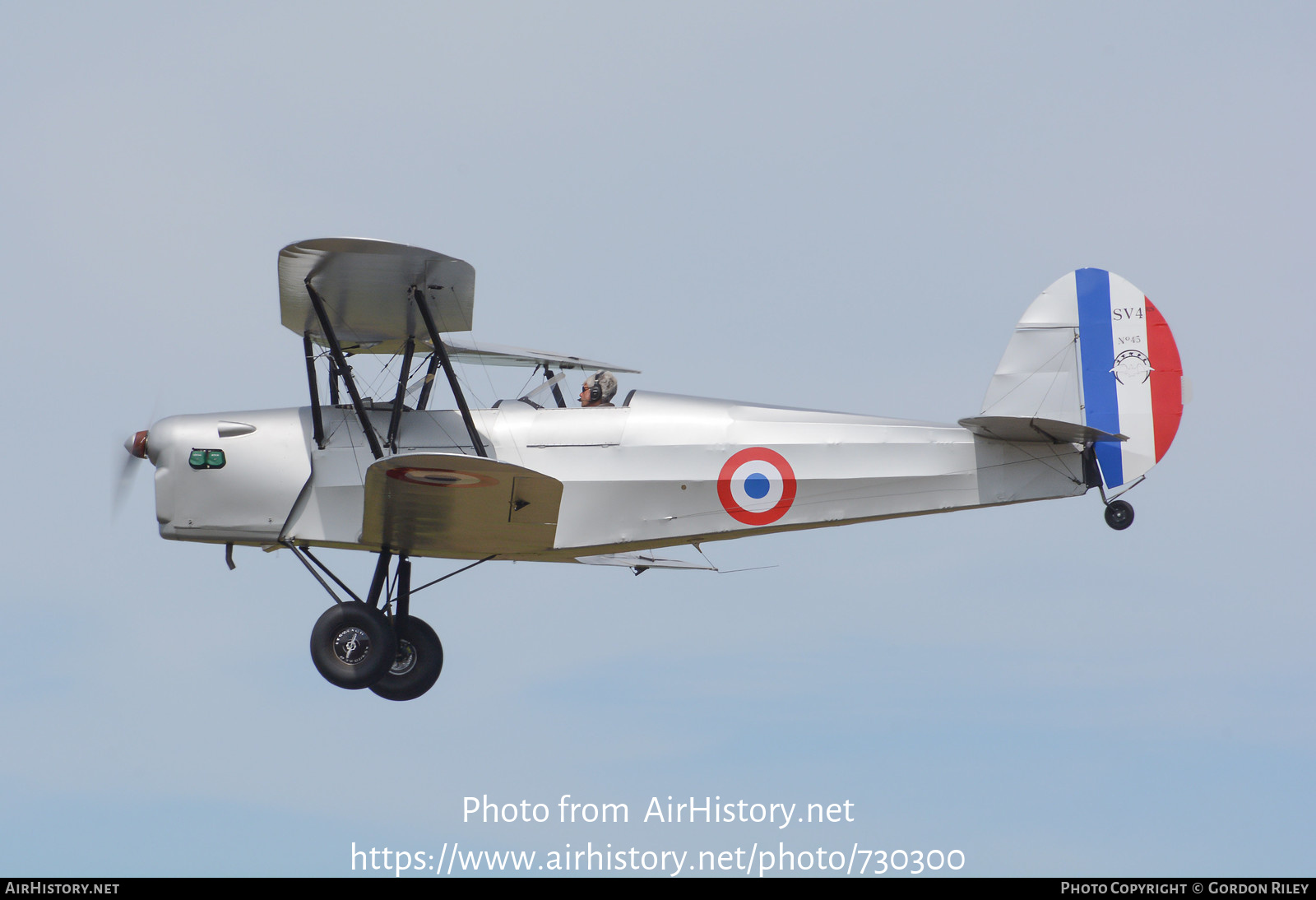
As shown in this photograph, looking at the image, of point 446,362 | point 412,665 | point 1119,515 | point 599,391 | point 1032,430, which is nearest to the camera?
point 446,362

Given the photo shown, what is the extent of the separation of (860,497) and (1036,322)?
2.05m

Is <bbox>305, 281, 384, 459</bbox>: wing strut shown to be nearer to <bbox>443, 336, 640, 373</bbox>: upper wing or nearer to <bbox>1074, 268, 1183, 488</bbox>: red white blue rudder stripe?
<bbox>443, 336, 640, 373</bbox>: upper wing

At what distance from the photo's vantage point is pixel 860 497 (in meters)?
10.2

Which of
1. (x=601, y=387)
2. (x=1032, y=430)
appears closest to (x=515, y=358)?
(x=601, y=387)

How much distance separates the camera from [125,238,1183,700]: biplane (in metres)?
9.88

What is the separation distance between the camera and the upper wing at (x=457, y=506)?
873 centimetres

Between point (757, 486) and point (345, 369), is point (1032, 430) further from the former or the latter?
point (345, 369)

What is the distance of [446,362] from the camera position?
382 inches

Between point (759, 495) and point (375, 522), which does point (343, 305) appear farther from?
point (759, 495)

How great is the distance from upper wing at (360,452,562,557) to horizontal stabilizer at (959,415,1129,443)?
329cm

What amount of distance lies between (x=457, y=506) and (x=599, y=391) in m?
1.52

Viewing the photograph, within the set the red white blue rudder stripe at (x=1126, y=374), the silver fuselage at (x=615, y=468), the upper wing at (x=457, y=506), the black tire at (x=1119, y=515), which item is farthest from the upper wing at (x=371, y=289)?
the black tire at (x=1119, y=515)

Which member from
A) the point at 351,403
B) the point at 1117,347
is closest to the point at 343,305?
the point at 351,403

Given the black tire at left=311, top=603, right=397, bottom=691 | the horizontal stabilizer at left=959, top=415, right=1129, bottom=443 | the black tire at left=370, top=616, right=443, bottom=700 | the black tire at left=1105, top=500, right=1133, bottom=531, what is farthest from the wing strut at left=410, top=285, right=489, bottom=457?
the black tire at left=1105, top=500, right=1133, bottom=531
